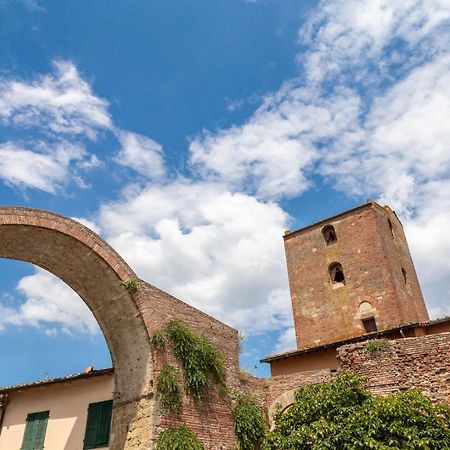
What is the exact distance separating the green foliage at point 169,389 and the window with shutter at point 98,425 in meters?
3.35

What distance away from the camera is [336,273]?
25.5m

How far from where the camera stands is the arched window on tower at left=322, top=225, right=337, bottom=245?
2623 cm

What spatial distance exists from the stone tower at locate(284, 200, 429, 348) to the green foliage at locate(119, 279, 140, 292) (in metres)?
13.4

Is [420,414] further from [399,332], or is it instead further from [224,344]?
[399,332]

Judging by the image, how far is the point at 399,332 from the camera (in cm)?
1645

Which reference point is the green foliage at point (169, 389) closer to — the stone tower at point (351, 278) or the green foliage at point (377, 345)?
the green foliage at point (377, 345)

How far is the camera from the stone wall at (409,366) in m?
10.6

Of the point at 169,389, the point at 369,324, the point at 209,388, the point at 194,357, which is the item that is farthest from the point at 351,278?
the point at 169,389

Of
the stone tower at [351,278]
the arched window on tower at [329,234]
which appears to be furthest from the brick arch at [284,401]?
the arched window on tower at [329,234]

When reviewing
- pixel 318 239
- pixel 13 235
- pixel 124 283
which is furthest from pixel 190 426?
pixel 318 239

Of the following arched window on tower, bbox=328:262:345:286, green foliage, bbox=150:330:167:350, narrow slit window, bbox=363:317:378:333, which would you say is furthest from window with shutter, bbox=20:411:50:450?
arched window on tower, bbox=328:262:345:286

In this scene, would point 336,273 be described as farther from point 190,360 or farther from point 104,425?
point 104,425

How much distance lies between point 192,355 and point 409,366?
509 centimetres

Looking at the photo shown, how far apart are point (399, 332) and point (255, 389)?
5.70m
